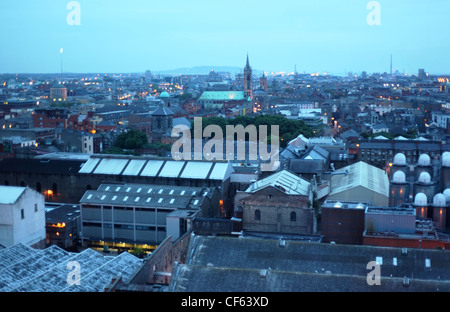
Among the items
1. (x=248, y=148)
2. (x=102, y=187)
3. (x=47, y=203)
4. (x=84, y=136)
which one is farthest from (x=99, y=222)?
(x=84, y=136)

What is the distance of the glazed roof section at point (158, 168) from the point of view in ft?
127

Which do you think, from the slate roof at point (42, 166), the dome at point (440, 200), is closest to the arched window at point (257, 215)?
the dome at point (440, 200)

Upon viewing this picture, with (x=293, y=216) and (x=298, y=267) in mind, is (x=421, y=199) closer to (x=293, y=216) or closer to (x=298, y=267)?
(x=293, y=216)

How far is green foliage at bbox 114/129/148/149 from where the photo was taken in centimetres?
6600

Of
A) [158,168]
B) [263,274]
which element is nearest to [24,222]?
[158,168]

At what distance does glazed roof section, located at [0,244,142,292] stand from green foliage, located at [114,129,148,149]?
40661mm

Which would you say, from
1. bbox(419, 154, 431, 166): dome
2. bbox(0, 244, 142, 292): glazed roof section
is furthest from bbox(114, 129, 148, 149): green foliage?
bbox(0, 244, 142, 292): glazed roof section

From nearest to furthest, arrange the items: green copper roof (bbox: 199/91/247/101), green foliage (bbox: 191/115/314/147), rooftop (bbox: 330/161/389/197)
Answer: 1. rooftop (bbox: 330/161/389/197)
2. green foliage (bbox: 191/115/314/147)
3. green copper roof (bbox: 199/91/247/101)

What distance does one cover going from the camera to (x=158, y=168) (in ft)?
130

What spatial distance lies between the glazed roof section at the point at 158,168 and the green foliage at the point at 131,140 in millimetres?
24296

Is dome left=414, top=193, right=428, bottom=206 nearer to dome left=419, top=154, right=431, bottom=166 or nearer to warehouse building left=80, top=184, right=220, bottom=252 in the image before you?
dome left=419, top=154, right=431, bottom=166

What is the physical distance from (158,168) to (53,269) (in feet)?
59.8

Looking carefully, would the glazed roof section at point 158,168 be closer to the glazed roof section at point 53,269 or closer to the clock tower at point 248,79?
the glazed roof section at point 53,269

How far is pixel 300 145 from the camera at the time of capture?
5662cm
